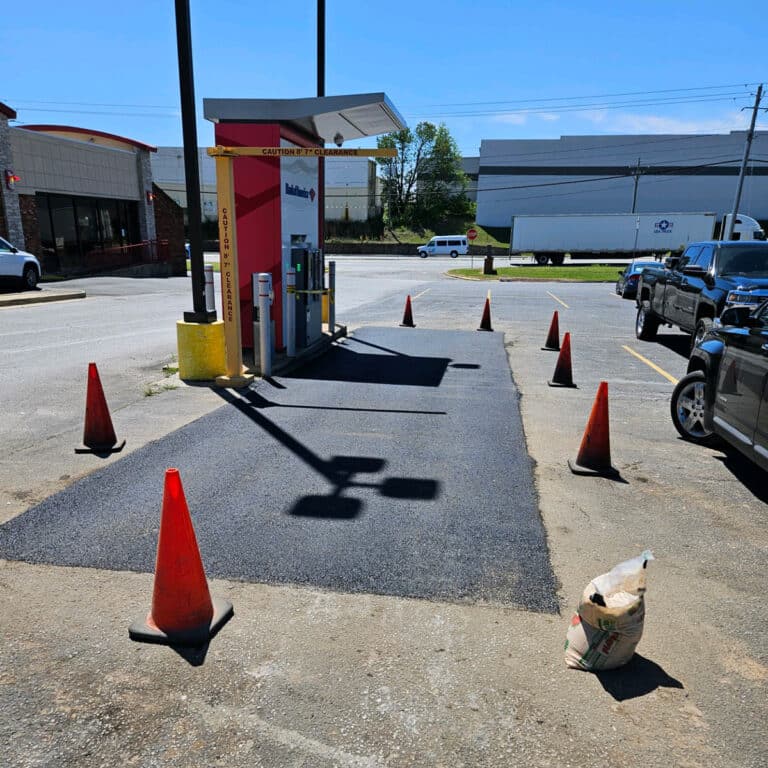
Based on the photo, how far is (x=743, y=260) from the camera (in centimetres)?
1001

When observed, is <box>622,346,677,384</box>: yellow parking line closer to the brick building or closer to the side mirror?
the side mirror

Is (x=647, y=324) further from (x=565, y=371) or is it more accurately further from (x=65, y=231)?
(x=65, y=231)

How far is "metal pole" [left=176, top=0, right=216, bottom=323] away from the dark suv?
19.0 feet

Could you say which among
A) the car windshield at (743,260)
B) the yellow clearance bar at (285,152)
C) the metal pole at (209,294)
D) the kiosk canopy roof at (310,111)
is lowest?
the metal pole at (209,294)

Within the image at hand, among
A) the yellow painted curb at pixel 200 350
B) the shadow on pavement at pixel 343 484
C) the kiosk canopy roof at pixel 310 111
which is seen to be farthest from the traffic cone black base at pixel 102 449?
the kiosk canopy roof at pixel 310 111

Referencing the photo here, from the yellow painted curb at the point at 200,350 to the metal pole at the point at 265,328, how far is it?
1.75 feet

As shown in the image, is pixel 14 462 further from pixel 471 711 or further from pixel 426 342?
pixel 426 342

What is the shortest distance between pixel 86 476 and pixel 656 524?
4345mm

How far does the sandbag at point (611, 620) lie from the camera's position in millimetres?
2629

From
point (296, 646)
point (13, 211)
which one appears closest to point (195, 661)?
point (296, 646)

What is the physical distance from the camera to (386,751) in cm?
227

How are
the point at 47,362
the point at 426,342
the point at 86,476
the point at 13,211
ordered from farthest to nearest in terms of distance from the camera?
the point at 13,211, the point at 426,342, the point at 47,362, the point at 86,476

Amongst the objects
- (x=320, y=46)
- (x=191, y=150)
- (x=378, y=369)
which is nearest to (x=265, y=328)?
(x=378, y=369)

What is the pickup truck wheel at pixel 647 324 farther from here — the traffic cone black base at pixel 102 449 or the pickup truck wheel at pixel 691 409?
the traffic cone black base at pixel 102 449
